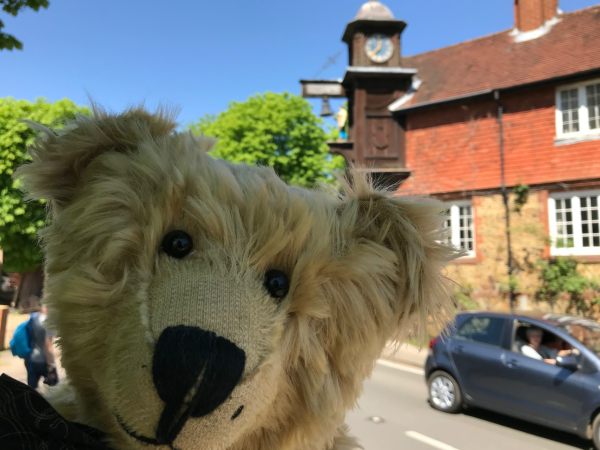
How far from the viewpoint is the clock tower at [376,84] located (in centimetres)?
1588

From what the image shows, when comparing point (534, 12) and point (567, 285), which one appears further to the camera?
point (534, 12)

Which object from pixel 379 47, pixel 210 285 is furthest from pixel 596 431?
pixel 379 47

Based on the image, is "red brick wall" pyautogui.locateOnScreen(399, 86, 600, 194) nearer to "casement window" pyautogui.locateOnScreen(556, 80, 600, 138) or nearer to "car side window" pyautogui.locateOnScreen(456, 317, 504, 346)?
"casement window" pyautogui.locateOnScreen(556, 80, 600, 138)

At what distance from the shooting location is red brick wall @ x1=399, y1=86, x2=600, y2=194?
510 inches

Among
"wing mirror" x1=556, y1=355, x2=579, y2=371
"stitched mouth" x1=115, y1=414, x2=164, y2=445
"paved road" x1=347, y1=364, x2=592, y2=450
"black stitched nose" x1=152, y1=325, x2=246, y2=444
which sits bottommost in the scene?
"paved road" x1=347, y1=364, x2=592, y2=450

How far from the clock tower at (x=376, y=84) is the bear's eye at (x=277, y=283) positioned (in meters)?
14.7

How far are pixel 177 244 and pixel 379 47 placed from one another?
17.1 m

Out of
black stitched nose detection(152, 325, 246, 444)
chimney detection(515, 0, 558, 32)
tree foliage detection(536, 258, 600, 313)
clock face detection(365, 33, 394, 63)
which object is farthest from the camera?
clock face detection(365, 33, 394, 63)

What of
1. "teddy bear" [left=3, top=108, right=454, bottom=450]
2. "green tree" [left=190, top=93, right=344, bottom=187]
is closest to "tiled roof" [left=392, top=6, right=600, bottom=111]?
"green tree" [left=190, top=93, right=344, bottom=187]

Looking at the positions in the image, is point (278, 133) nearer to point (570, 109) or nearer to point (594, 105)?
point (570, 109)

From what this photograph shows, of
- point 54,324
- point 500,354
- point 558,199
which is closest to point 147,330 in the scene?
point 54,324

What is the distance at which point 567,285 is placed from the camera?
486 inches

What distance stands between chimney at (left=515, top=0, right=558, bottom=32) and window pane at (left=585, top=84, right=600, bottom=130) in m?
3.95

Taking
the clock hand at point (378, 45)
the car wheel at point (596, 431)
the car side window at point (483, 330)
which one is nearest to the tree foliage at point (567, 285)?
the car side window at point (483, 330)
